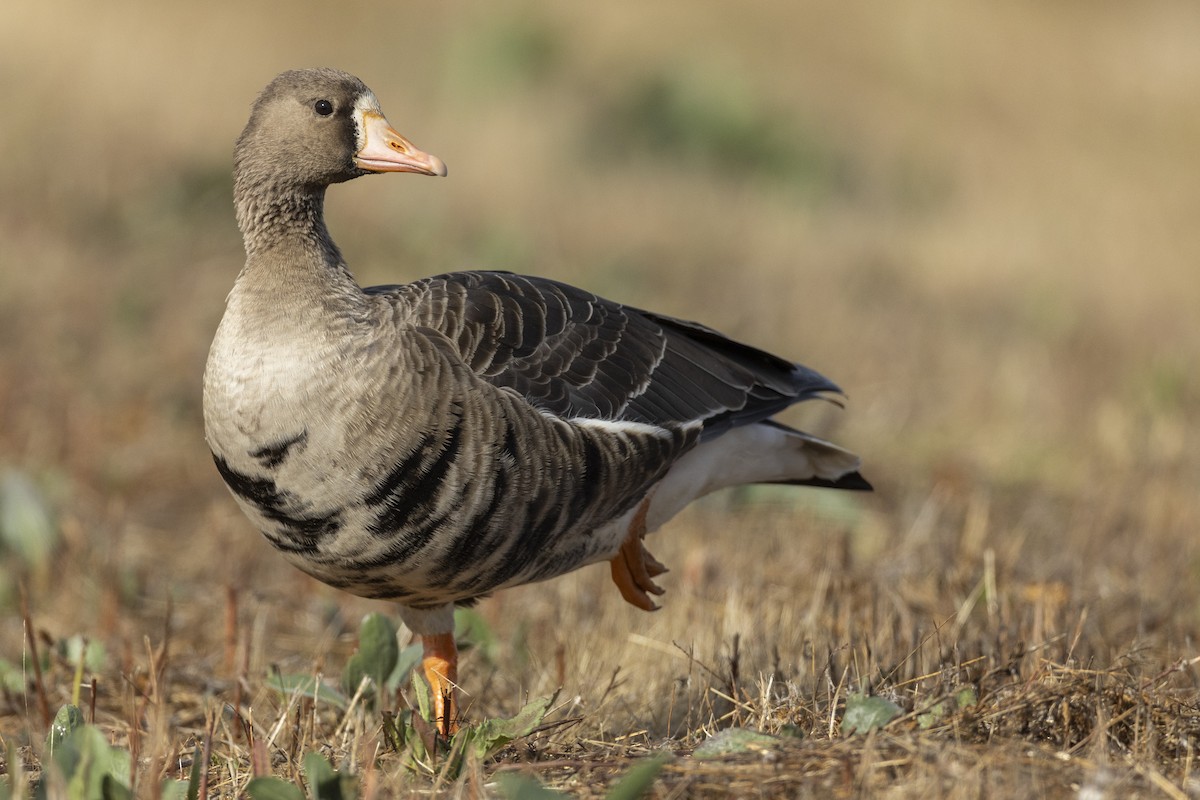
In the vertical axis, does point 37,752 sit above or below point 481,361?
below

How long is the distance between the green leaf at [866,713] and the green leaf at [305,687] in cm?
151

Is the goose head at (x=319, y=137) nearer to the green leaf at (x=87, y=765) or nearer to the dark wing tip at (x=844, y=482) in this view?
the green leaf at (x=87, y=765)

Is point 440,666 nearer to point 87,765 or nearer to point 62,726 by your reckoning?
point 62,726

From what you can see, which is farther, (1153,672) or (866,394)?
(866,394)

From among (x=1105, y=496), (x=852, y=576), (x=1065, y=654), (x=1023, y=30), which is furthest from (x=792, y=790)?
(x=1023, y=30)

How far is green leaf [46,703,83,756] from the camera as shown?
11.3 ft

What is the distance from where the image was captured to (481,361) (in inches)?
155

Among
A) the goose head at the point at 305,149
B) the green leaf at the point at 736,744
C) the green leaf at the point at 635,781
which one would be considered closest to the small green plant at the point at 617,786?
the green leaf at the point at 635,781

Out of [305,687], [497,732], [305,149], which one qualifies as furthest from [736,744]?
[305,149]

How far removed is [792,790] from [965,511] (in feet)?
13.1

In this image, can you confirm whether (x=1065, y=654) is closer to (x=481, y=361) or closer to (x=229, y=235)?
(x=481, y=361)

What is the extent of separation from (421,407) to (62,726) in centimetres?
120

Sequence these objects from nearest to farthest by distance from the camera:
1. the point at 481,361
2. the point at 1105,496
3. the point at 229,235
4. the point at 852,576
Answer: the point at 481,361
the point at 852,576
the point at 1105,496
the point at 229,235

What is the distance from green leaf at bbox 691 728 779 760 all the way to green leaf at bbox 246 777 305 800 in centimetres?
90
